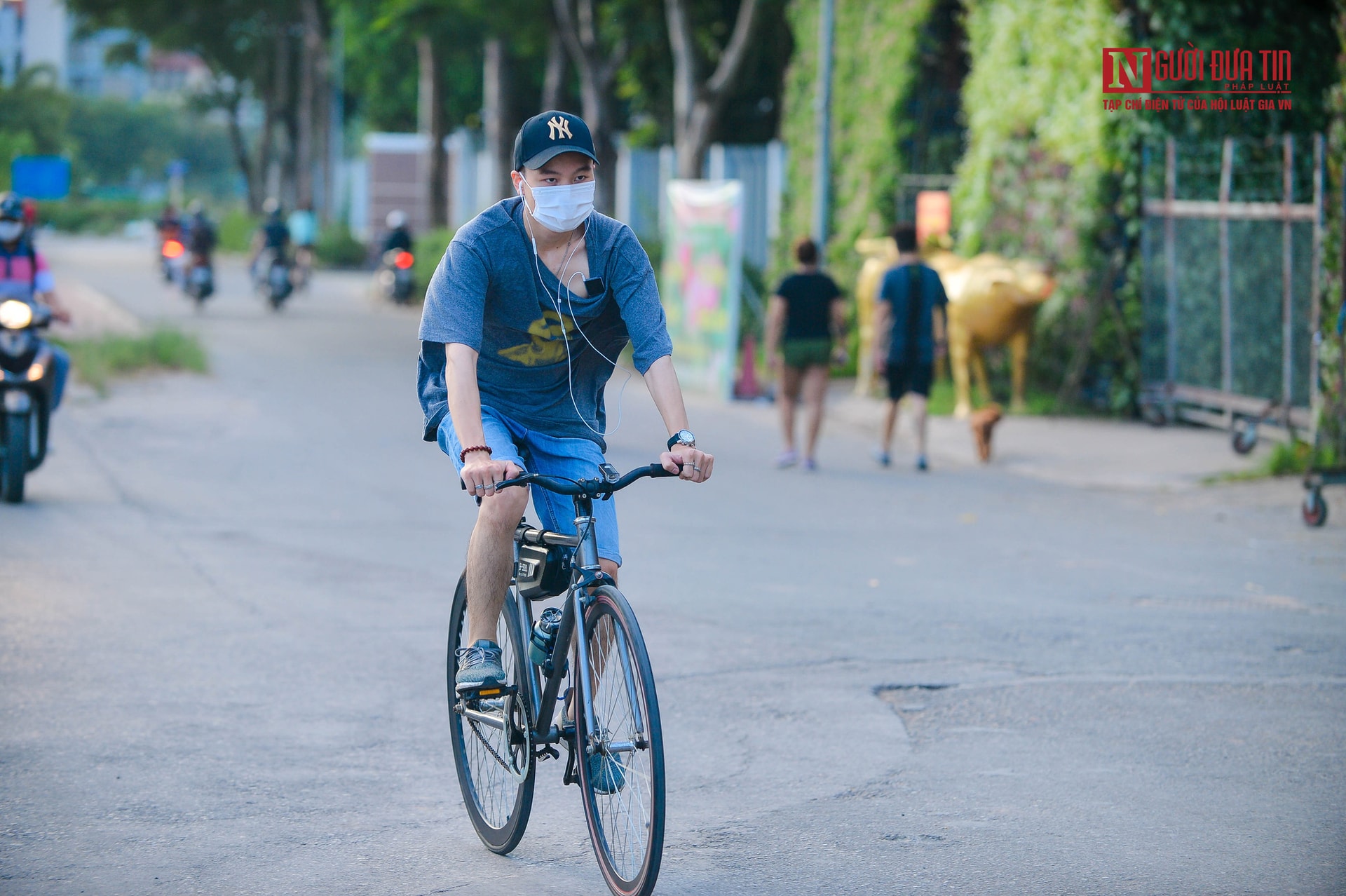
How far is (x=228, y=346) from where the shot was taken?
2238 centimetres

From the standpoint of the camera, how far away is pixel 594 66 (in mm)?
25906

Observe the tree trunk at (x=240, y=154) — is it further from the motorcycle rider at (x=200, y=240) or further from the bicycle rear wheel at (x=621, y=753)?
the bicycle rear wheel at (x=621, y=753)

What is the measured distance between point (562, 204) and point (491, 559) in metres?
0.97

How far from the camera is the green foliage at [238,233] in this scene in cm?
5350

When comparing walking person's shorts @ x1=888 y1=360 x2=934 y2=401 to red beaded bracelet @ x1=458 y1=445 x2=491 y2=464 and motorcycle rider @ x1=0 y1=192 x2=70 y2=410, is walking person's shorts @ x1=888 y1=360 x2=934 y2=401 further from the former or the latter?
red beaded bracelet @ x1=458 y1=445 x2=491 y2=464

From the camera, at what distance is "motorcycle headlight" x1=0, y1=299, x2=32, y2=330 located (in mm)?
10172

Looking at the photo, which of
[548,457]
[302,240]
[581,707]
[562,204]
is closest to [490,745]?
[581,707]

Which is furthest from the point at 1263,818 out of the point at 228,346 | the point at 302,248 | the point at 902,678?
the point at 302,248

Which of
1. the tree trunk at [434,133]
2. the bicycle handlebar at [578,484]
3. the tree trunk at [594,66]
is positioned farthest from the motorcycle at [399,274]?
the bicycle handlebar at [578,484]

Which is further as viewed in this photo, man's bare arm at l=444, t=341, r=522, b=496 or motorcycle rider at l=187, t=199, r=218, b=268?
motorcycle rider at l=187, t=199, r=218, b=268

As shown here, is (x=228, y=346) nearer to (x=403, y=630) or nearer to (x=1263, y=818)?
(x=403, y=630)

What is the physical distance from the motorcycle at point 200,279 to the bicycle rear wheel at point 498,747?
24.8 metres

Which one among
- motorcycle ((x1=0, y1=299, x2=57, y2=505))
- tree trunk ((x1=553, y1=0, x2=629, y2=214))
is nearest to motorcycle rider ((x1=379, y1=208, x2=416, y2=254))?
tree trunk ((x1=553, y1=0, x2=629, y2=214))

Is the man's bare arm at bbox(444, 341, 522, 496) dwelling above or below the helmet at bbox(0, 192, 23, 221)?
below
